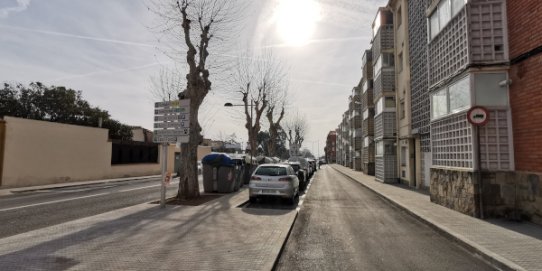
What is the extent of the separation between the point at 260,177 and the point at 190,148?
2.94m

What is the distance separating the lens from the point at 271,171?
43.7ft

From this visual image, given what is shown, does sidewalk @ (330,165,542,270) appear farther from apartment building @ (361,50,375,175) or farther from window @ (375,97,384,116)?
apartment building @ (361,50,375,175)

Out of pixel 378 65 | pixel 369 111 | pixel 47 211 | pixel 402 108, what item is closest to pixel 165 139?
pixel 47 211

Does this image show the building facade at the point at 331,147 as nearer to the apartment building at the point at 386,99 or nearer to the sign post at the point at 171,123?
the apartment building at the point at 386,99

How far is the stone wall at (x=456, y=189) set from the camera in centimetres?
991

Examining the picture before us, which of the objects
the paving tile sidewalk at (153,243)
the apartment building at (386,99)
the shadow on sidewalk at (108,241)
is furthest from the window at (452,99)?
the apartment building at (386,99)

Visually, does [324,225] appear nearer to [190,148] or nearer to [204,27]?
[190,148]

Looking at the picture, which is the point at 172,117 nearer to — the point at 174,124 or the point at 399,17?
the point at 174,124

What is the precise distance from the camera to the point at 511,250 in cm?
630

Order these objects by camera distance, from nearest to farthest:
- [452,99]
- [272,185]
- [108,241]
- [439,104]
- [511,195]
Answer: [108,241] < [511,195] < [452,99] < [439,104] < [272,185]

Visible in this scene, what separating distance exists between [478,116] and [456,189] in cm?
258

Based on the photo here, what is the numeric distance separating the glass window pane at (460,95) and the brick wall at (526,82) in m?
1.06

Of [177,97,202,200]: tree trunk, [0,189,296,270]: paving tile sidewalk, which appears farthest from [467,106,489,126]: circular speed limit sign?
[177,97,202,200]: tree trunk

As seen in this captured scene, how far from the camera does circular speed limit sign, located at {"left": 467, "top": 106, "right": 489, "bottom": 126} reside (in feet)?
31.2
